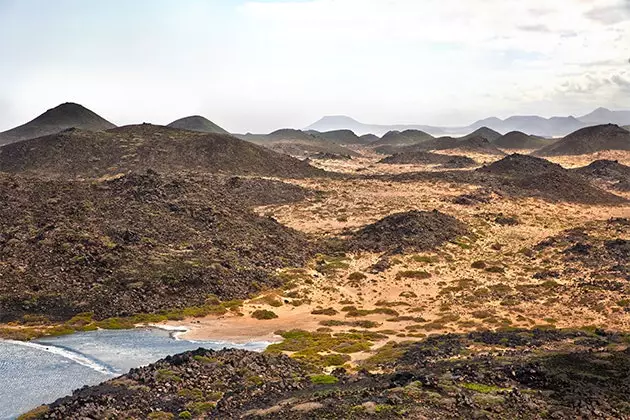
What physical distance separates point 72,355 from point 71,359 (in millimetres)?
871

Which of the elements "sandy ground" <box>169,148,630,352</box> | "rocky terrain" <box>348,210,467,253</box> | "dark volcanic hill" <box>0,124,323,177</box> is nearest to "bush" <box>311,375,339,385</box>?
"sandy ground" <box>169,148,630,352</box>

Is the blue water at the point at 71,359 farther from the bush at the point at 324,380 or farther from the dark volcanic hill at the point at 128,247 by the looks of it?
the bush at the point at 324,380

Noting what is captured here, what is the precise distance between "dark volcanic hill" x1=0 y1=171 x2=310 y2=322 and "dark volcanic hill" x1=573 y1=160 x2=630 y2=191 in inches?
4221

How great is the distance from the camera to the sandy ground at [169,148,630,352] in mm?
48844

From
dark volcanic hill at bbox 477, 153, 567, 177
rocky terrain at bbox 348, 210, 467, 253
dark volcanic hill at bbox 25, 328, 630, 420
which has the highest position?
dark volcanic hill at bbox 477, 153, 567, 177

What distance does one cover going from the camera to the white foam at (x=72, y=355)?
3716cm

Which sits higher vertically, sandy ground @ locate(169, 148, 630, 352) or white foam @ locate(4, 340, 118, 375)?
white foam @ locate(4, 340, 118, 375)

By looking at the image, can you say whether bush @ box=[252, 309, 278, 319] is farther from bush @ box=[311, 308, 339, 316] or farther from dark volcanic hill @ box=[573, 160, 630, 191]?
dark volcanic hill @ box=[573, 160, 630, 191]

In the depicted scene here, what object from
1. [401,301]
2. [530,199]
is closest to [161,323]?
[401,301]

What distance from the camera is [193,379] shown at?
32969 mm

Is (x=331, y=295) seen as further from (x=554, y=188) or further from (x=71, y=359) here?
(x=554, y=188)

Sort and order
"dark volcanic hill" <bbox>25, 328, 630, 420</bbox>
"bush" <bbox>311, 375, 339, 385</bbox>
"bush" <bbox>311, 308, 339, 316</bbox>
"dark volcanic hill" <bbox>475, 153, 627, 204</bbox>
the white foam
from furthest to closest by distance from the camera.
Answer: "dark volcanic hill" <bbox>475, 153, 627, 204</bbox>
"bush" <bbox>311, 308, 339, 316</bbox>
the white foam
"bush" <bbox>311, 375, 339, 385</bbox>
"dark volcanic hill" <bbox>25, 328, 630, 420</bbox>

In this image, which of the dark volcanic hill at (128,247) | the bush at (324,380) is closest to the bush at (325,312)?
the dark volcanic hill at (128,247)

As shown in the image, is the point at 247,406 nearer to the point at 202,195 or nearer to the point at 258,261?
the point at 258,261
